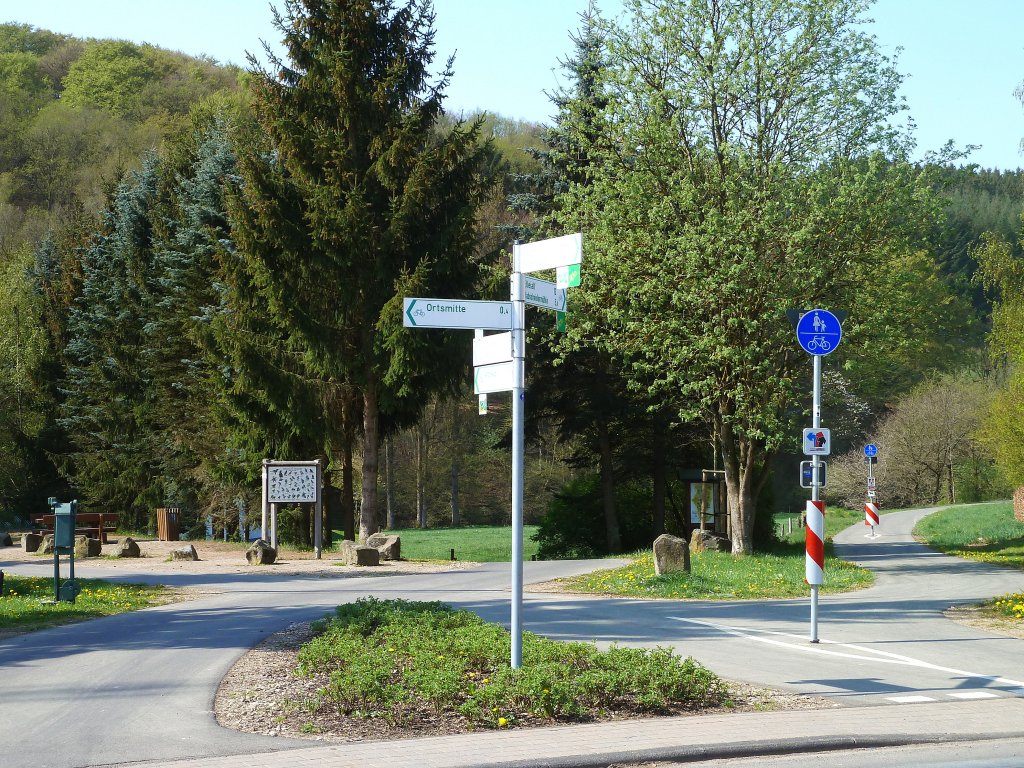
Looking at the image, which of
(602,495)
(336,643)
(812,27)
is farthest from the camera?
(602,495)

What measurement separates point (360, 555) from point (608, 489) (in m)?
11.6

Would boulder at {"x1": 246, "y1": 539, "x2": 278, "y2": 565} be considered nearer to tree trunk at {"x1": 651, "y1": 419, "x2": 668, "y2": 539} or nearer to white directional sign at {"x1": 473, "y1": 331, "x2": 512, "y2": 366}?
tree trunk at {"x1": 651, "y1": 419, "x2": 668, "y2": 539}

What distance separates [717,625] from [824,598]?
4492 mm

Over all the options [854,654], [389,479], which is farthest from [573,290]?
[389,479]

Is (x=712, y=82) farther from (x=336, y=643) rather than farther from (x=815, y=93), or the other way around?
(x=336, y=643)

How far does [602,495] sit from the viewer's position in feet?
113

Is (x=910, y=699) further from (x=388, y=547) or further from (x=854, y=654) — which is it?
(x=388, y=547)

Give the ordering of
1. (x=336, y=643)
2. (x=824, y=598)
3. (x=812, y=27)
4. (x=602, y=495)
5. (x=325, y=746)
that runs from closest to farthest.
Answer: (x=325, y=746)
(x=336, y=643)
(x=824, y=598)
(x=812, y=27)
(x=602, y=495)

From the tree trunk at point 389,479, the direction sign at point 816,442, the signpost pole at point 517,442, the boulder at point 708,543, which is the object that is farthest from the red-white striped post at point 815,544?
the tree trunk at point 389,479

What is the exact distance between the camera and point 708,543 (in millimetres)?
25812

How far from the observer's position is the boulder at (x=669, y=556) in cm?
1875

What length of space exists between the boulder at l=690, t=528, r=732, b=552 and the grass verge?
1692 centimetres

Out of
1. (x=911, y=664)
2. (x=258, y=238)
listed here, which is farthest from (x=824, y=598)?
(x=258, y=238)

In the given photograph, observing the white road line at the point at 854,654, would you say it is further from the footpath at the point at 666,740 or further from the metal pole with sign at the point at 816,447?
the footpath at the point at 666,740
